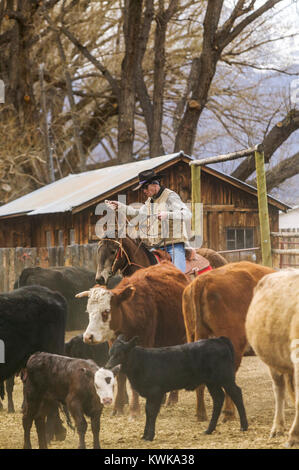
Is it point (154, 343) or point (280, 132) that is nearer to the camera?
point (154, 343)

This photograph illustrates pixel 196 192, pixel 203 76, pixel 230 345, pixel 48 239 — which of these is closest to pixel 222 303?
pixel 230 345

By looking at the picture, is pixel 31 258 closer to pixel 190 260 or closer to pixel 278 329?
pixel 190 260

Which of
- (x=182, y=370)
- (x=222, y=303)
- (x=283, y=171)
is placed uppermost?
(x=283, y=171)

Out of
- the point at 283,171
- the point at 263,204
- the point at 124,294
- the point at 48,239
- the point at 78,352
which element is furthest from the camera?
the point at 283,171

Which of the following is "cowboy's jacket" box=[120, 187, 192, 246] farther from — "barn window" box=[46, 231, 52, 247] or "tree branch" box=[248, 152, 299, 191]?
"tree branch" box=[248, 152, 299, 191]

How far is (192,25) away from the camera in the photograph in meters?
26.6

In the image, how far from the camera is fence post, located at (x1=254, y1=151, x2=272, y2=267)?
28.5ft

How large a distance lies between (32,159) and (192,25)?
8.47 meters

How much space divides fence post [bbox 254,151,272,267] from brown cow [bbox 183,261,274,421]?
3.05m

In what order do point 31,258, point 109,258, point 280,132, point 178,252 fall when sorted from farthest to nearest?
1. point 280,132
2. point 31,258
3. point 178,252
4. point 109,258

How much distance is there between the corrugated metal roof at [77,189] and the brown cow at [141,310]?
771 centimetres

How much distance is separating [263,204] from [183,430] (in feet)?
14.6

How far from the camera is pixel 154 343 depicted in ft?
20.5
